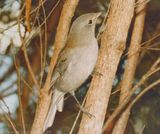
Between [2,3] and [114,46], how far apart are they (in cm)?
116

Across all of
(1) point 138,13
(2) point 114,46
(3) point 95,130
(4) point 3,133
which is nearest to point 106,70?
(2) point 114,46

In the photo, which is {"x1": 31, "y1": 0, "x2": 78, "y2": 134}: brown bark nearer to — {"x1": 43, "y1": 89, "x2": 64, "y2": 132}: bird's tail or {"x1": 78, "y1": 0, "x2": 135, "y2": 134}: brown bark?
{"x1": 43, "y1": 89, "x2": 64, "y2": 132}: bird's tail

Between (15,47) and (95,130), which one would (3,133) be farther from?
(95,130)

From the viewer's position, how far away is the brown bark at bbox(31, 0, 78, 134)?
1756 mm

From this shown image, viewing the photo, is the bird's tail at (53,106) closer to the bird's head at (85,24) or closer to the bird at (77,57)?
the bird at (77,57)

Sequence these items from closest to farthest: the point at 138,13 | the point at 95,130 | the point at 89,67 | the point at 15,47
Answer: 1. the point at 95,130
2. the point at 89,67
3. the point at 138,13
4. the point at 15,47

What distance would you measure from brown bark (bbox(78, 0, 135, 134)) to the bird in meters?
0.09

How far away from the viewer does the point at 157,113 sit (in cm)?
244

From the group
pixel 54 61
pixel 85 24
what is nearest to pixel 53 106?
Answer: pixel 54 61

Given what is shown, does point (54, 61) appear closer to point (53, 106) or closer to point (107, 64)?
point (53, 106)

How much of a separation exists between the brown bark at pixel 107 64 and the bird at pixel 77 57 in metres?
0.09

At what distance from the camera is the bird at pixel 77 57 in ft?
5.45

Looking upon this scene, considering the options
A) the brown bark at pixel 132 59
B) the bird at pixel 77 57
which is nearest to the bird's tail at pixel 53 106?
the bird at pixel 77 57

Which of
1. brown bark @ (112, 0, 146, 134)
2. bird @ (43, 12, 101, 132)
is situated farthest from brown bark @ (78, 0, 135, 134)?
brown bark @ (112, 0, 146, 134)
